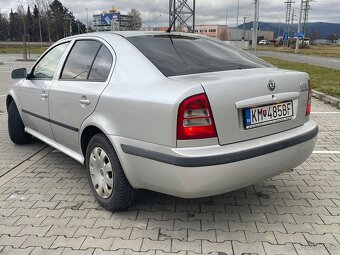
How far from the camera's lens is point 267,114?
2.93 meters

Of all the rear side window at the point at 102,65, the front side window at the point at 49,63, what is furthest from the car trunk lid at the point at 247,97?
the front side window at the point at 49,63

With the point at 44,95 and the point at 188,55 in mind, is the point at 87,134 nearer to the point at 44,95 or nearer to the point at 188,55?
the point at 44,95

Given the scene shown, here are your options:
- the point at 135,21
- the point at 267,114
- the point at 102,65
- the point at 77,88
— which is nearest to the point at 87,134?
the point at 77,88

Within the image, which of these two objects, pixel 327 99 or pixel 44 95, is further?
pixel 327 99

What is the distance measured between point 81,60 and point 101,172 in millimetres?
1195

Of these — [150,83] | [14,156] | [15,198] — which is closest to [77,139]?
[15,198]

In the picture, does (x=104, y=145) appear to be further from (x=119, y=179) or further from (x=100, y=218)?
(x=100, y=218)

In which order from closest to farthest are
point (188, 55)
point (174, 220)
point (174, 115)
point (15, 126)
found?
point (174, 115) < point (174, 220) < point (188, 55) < point (15, 126)

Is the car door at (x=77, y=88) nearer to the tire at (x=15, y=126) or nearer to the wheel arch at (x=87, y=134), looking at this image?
the wheel arch at (x=87, y=134)

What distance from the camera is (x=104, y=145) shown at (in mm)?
3199

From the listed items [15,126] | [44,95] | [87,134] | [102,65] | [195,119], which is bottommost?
[15,126]

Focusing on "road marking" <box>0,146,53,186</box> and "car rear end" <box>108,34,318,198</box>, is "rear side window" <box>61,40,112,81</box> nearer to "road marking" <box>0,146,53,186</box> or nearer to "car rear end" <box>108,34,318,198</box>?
"car rear end" <box>108,34,318,198</box>

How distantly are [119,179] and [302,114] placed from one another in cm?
170

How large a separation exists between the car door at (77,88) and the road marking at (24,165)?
0.72m
